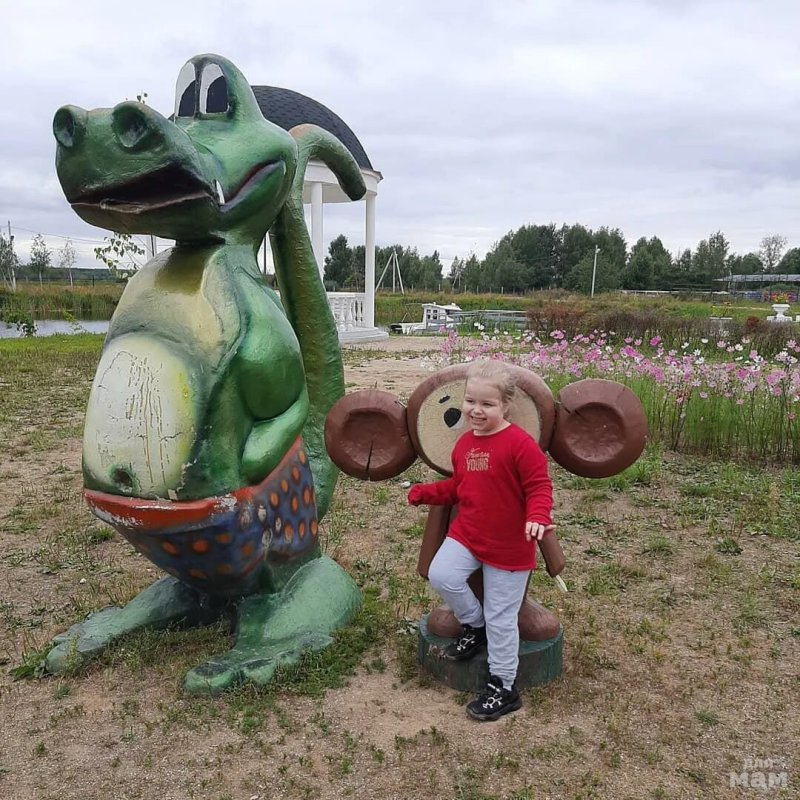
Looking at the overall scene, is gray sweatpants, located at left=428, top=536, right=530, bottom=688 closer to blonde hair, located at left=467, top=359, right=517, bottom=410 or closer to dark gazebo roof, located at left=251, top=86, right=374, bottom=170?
blonde hair, located at left=467, top=359, right=517, bottom=410

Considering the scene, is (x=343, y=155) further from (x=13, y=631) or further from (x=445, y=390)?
(x=13, y=631)

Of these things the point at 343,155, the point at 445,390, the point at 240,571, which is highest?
the point at 343,155

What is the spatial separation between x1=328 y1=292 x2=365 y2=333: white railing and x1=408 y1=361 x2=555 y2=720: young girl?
38.5 feet

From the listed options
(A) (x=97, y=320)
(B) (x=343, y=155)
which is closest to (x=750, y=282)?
(A) (x=97, y=320)

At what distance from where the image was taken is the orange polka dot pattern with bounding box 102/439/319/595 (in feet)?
6.96

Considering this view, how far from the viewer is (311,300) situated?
2.70m

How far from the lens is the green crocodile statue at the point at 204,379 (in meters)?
2.02

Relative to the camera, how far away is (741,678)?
239 centimetres

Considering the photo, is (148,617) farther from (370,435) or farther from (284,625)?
(370,435)

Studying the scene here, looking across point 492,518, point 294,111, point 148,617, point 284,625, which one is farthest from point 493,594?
point 294,111

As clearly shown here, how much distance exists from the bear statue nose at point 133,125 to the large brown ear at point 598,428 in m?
1.31

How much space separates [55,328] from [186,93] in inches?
703

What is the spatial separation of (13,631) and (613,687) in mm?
Answer: 2106

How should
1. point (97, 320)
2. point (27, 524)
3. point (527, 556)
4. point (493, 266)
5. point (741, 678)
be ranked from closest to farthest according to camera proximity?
point (527, 556) < point (741, 678) < point (27, 524) < point (97, 320) < point (493, 266)
